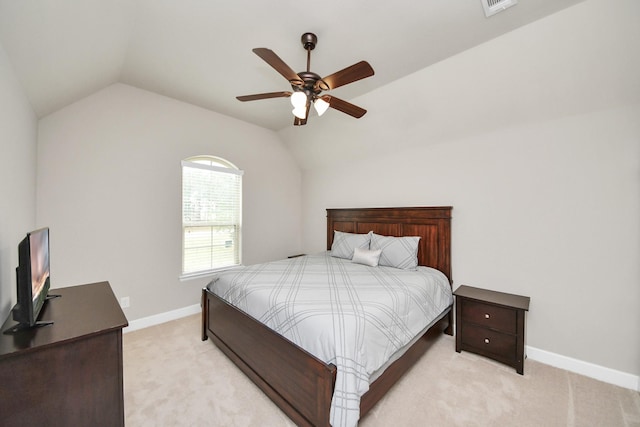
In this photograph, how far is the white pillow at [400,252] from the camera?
2.98m

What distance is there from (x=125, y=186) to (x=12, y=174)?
1293mm

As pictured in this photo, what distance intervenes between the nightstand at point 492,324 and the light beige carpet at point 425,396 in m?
0.10

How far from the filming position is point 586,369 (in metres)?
2.21

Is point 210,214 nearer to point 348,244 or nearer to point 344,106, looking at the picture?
point 348,244

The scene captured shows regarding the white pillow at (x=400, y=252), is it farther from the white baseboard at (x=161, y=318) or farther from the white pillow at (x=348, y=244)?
the white baseboard at (x=161, y=318)

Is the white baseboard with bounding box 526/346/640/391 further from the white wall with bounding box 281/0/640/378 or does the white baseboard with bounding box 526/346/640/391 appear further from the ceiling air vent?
the ceiling air vent

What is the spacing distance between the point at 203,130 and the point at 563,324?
4561 millimetres

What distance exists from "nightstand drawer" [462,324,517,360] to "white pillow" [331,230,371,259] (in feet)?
4.68

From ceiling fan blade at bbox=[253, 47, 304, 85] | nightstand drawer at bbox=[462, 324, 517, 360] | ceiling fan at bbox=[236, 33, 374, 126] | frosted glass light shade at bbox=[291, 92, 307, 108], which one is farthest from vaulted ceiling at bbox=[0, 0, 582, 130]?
nightstand drawer at bbox=[462, 324, 517, 360]

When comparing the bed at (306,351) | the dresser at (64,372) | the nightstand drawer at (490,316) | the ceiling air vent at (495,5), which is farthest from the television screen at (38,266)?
the nightstand drawer at (490,316)

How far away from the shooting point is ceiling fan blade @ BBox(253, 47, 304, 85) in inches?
63.1

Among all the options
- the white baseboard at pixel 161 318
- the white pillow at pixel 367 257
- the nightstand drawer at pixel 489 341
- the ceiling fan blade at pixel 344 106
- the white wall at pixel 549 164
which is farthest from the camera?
the white pillow at pixel 367 257

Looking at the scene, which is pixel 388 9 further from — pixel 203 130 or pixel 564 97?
pixel 203 130

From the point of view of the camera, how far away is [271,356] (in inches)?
72.4
